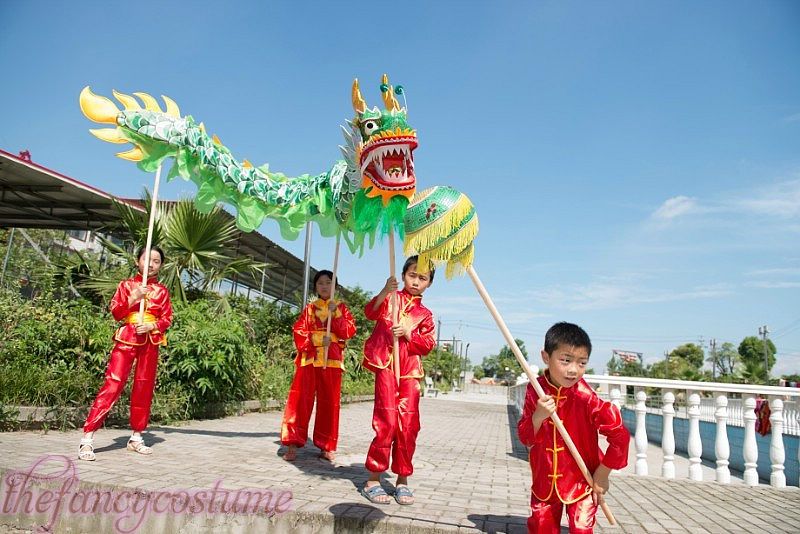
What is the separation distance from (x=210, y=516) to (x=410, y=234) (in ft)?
7.00

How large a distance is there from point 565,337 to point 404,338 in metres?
1.42

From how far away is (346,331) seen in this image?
5.14 m

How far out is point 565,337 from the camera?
2.68 metres

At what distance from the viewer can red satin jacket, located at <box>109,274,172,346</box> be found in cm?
467

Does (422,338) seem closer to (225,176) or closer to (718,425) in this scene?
(225,176)

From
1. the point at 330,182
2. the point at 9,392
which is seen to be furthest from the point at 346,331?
the point at 9,392

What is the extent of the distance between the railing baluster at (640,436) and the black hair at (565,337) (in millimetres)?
3488

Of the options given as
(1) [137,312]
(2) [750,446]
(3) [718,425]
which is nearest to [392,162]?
(1) [137,312]

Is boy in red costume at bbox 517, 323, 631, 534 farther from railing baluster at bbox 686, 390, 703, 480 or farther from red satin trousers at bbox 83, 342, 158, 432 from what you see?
red satin trousers at bbox 83, 342, 158, 432

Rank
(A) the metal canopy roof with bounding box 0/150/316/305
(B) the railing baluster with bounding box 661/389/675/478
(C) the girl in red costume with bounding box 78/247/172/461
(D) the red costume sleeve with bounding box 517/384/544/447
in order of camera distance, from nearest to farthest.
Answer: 1. (D) the red costume sleeve with bounding box 517/384/544/447
2. (C) the girl in red costume with bounding box 78/247/172/461
3. (B) the railing baluster with bounding box 661/389/675/478
4. (A) the metal canopy roof with bounding box 0/150/316/305

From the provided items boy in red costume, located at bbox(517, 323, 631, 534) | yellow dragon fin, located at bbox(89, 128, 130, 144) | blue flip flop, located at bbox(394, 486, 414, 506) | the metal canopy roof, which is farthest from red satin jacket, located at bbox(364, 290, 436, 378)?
the metal canopy roof

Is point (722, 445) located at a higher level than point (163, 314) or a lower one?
lower

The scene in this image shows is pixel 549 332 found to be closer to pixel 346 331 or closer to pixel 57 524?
pixel 346 331

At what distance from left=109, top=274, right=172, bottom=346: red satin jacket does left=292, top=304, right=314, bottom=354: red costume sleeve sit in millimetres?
1245
